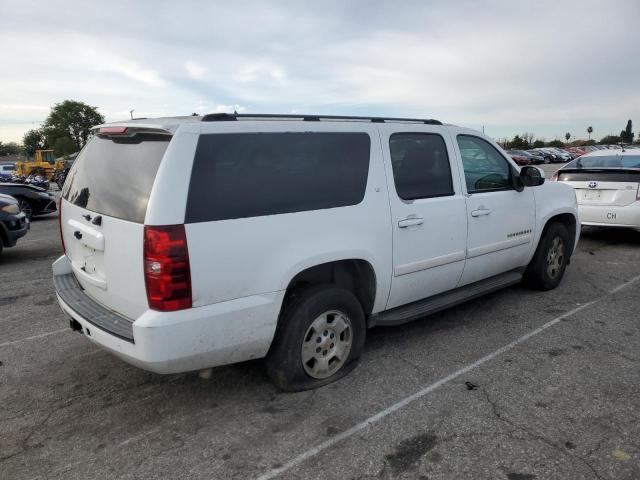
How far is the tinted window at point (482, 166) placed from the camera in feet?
14.8

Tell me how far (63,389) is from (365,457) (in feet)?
7.38

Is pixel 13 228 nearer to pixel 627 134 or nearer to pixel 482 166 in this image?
pixel 482 166

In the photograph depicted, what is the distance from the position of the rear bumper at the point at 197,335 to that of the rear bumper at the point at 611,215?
6800mm

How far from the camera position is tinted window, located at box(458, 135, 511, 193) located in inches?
177

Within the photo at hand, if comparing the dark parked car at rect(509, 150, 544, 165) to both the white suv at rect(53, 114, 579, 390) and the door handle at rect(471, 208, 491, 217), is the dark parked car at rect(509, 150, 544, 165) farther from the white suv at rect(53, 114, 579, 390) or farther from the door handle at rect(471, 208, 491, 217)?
the white suv at rect(53, 114, 579, 390)

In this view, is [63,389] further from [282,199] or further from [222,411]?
[282,199]

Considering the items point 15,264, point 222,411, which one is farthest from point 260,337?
point 15,264

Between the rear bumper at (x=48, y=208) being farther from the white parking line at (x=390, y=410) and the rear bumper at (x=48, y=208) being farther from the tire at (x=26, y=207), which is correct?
the white parking line at (x=390, y=410)

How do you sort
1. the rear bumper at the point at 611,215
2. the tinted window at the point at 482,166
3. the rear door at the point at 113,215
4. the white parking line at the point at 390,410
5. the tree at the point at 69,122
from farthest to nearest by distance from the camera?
the tree at the point at 69,122
the rear bumper at the point at 611,215
the tinted window at the point at 482,166
the rear door at the point at 113,215
the white parking line at the point at 390,410

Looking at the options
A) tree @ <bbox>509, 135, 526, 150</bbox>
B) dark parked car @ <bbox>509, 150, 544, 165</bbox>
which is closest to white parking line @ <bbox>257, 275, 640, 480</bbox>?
dark parked car @ <bbox>509, 150, 544, 165</bbox>

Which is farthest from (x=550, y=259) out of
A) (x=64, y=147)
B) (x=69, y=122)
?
(x=69, y=122)

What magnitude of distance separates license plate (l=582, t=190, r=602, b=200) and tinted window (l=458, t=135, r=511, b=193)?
3998mm

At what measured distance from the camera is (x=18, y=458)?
279 cm

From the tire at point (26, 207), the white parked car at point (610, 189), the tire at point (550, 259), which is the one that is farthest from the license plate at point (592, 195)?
the tire at point (26, 207)
